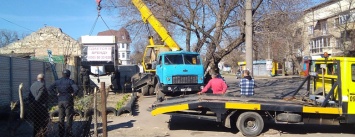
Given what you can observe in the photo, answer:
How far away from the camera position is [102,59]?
23109mm

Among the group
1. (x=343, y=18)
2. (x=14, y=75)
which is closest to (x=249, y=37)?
(x=14, y=75)

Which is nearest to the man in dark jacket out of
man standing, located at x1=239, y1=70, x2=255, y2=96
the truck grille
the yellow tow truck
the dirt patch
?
the dirt patch

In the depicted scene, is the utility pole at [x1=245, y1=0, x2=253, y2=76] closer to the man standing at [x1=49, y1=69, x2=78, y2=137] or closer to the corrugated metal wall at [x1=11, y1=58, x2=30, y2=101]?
the man standing at [x1=49, y1=69, x2=78, y2=137]

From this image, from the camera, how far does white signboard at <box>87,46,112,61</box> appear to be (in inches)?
903

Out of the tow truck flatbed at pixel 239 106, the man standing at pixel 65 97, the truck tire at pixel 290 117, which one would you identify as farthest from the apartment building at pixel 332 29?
the man standing at pixel 65 97

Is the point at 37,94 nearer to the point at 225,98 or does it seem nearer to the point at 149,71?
the point at 225,98

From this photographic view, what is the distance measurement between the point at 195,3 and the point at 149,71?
17.9 ft

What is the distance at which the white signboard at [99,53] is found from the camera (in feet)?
75.3

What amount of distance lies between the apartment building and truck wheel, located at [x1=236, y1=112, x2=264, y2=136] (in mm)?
32903

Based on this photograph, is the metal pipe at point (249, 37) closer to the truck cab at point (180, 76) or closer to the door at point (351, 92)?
the truck cab at point (180, 76)

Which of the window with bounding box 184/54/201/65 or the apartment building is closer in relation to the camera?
the window with bounding box 184/54/201/65

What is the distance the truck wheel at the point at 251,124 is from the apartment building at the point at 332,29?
32.9m

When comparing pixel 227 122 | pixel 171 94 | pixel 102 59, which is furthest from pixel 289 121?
pixel 102 59

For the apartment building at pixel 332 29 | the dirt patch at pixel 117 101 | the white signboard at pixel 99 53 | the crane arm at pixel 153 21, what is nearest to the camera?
the dirt patch at pixel 117 101
